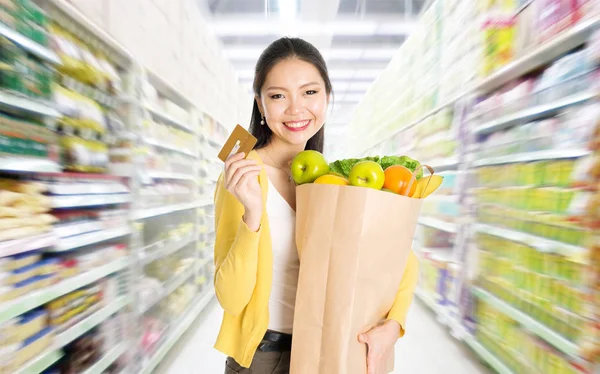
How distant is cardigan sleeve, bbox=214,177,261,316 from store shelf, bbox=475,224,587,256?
1.69m

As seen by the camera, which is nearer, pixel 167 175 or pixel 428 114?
pixel 167 175

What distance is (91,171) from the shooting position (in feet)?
6.48

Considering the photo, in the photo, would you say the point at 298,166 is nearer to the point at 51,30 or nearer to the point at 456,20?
the point at 51,30

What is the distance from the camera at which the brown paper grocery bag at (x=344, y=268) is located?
0.83m

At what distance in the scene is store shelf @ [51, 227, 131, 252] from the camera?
168 centimetres

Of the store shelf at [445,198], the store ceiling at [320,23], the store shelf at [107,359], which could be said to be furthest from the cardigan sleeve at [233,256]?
the store ceiling at [320,23]

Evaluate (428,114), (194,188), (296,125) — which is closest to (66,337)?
(296,125)

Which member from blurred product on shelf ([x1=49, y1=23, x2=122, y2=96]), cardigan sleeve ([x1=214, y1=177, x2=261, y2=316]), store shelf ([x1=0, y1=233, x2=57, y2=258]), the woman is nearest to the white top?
the woman

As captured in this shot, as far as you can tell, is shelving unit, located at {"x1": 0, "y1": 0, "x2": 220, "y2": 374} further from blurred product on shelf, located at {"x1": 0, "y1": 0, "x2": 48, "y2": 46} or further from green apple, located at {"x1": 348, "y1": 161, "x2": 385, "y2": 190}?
green apple, located at {"x1": 348, "y1": 161, "x2": 385, "y2": 190}

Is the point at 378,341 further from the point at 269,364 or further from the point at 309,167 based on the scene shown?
the point at 309,167

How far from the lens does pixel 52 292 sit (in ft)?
5.20

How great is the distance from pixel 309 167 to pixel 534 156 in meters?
1.84

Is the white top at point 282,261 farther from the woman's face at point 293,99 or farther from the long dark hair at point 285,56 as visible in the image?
the long dark hair at point 285,56

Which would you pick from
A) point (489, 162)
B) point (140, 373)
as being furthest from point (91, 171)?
point (489, 162)
